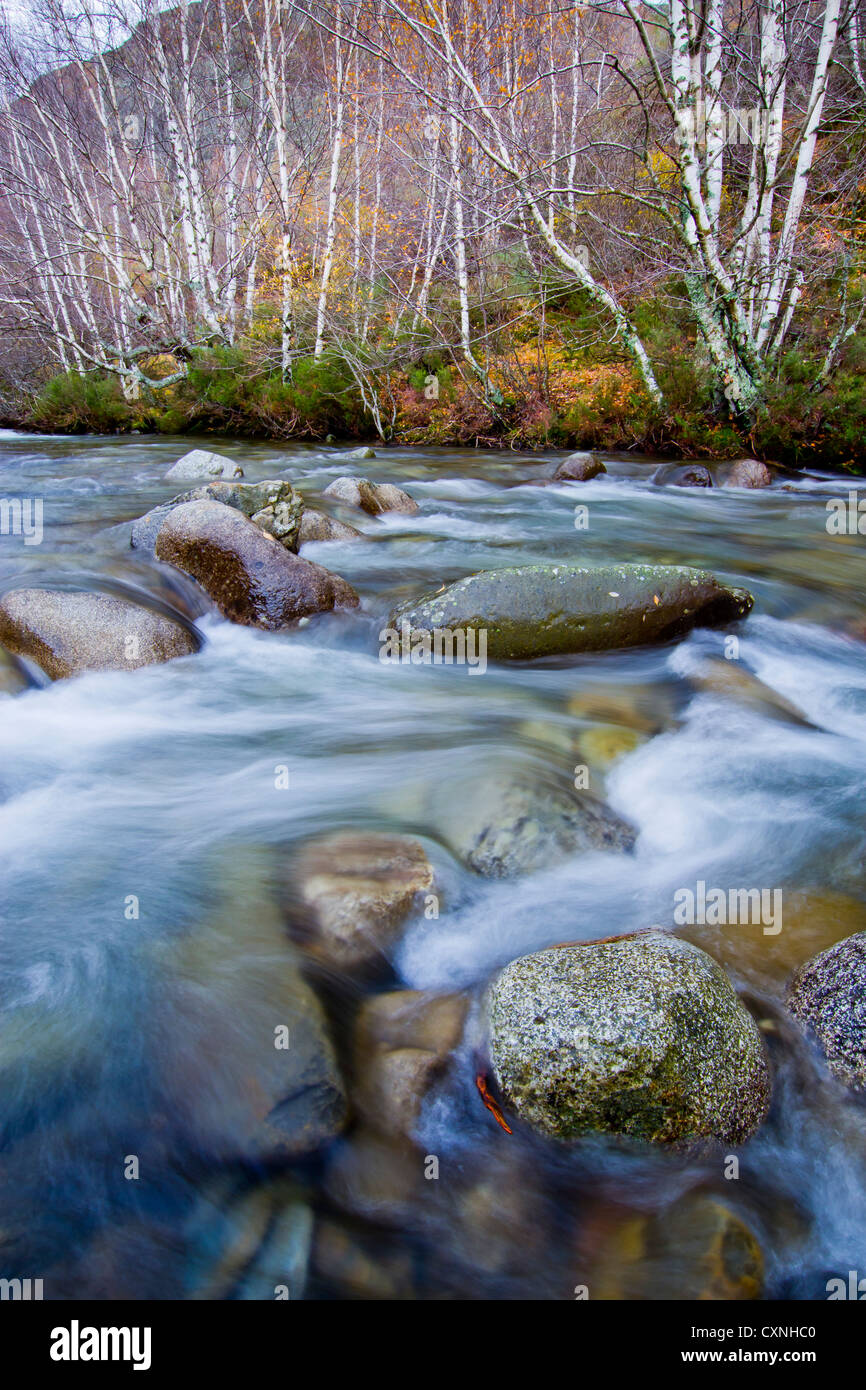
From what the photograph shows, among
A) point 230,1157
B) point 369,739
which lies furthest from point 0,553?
point 230,1157

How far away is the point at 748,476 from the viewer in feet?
34.6

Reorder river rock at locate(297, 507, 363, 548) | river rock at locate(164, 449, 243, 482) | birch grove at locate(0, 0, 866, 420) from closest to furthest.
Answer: river rock at locate(297, 507, 363, 548) < river rock at locate(164, 449, 243, 482) < birch grove at locate(0, 0, 866, 420)

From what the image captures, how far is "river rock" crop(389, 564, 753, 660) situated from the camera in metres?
5.36

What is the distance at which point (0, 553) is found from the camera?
6629mm

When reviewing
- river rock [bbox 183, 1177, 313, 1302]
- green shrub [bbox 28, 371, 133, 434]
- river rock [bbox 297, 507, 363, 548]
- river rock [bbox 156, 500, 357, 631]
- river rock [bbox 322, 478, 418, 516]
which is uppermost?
green shrub [bbox 28, 371, 133, 434]

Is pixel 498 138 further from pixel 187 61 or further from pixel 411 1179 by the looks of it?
pixel 411 1179

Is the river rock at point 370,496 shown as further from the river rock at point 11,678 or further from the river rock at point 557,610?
the river rock at point 11,678

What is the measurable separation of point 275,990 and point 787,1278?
5.34 ft

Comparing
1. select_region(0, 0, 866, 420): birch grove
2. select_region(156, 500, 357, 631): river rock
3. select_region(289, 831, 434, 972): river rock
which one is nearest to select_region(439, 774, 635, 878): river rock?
select_region(289, 831, 434, 972): river rock

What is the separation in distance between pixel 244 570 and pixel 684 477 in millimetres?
7280

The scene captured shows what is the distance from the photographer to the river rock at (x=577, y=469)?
35.6 feet

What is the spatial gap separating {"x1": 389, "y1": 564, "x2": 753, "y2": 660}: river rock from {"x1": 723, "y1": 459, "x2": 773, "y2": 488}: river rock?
5912 millimetres

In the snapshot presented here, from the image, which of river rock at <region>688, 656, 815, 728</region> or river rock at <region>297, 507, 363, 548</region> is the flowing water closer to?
river rock at <region>688, 656, 815, 728</region>

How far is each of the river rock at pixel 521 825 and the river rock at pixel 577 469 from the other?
8.13 meters
